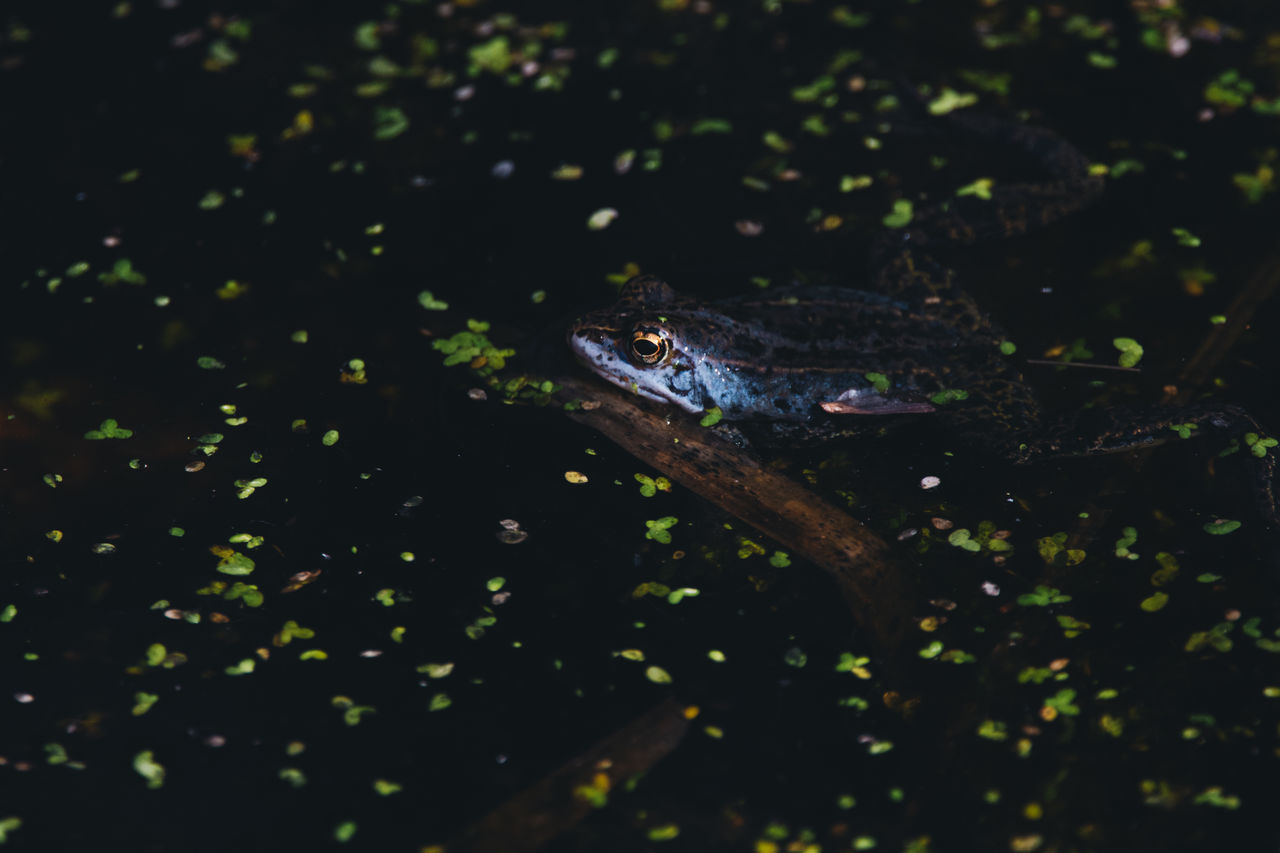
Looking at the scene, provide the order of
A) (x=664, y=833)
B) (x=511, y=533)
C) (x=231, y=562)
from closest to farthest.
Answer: (x=664, y=833) → (x=231, y=562) → (x=511, y=533)

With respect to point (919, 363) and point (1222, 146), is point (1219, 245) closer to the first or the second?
point (1222, 146)

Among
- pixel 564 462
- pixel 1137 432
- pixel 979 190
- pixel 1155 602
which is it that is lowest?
pixel 564 462

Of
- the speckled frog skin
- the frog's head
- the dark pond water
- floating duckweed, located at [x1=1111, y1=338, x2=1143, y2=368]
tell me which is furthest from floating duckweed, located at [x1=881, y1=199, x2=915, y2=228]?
the frog's head

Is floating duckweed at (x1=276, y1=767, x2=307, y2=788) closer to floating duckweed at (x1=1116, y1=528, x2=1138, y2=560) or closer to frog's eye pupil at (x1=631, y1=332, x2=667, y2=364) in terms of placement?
frog's eye pupil at (x1=631, y1=332, x2=667, y2=364)

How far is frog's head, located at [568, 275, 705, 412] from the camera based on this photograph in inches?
206

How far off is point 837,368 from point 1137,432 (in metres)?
1.53

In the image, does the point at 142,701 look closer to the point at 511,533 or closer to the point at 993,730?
the point at 511,533

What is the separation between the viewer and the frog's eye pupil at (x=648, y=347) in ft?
17.1

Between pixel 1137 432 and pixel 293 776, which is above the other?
pixel 1137 432

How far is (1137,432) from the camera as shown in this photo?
495cm

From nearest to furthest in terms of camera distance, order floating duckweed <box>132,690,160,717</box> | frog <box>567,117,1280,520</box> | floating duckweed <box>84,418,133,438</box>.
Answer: floating duckweed <box>132,690,160,717</box>, frog <box>567,117,1280,520</box>, floating duckweed <box>84,418,133,438</box>

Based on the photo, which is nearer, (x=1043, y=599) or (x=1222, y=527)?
(x=1043, y=599)

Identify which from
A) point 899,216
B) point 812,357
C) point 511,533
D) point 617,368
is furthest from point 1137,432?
point 511,533

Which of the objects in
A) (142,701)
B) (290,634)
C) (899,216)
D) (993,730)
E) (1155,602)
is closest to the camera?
→ (993,730)
